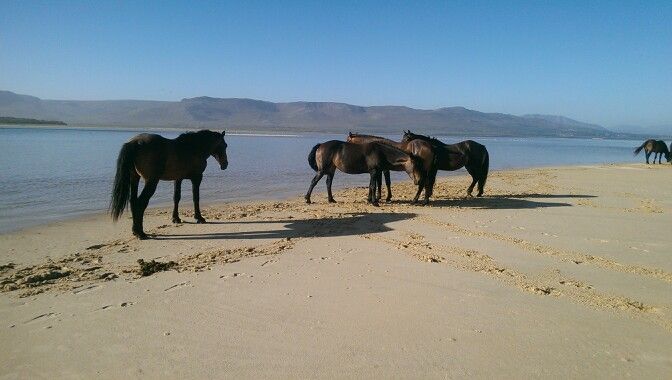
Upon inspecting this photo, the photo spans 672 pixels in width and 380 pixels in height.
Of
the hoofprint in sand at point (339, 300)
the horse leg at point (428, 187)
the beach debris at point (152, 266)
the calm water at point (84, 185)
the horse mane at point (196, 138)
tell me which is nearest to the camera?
the hoofprint in sand at point (339, 300)

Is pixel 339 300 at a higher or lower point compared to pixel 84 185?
lower

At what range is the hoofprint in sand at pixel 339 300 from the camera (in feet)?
10.1

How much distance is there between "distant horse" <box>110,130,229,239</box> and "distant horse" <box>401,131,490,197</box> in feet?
21.2

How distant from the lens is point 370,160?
10.9 m

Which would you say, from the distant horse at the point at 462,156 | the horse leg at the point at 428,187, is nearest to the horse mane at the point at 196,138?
the horse leg at the point at 428,187

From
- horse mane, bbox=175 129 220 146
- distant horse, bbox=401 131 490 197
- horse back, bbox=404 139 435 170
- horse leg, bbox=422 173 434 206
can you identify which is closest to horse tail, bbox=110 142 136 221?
horse mane, bbox=175 129 220 146

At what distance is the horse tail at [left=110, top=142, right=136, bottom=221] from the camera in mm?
6871

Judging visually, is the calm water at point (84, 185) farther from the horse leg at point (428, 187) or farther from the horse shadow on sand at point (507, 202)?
the horse shadow on sand at point (507, 202)

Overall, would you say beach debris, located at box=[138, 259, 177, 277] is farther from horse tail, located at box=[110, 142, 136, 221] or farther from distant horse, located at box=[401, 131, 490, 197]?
distant horse, located at box=[401, 131, 490, 197]

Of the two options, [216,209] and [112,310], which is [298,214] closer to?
[216,209]

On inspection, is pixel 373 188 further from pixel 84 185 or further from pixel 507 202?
pixel 84 185

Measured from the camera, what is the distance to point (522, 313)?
397 cm

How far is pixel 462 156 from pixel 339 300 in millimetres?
8732

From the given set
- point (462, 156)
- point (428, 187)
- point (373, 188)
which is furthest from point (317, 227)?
point (462, 156)
